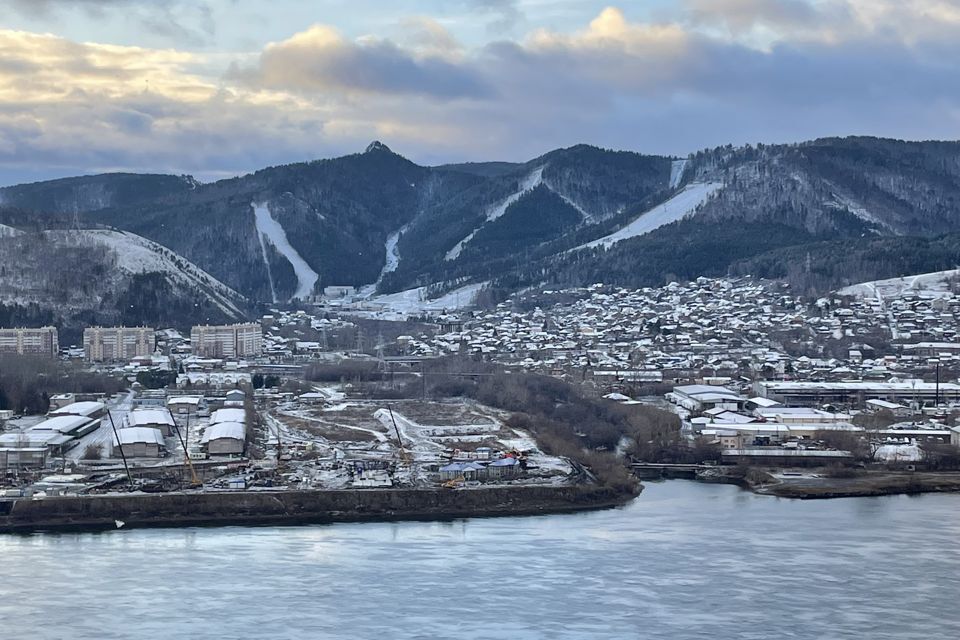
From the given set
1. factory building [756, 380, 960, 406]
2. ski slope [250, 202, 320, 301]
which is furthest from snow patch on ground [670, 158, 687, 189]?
factory building [756, 380, 960, 406]

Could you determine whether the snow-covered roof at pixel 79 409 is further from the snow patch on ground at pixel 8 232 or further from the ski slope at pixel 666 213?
the ski slope at pixel 666 213

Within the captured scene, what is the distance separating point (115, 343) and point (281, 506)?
61.3 ft

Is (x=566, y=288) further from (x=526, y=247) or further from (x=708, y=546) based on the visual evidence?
(x=708, y=546)

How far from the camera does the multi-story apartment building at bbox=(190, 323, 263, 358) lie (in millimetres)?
34469

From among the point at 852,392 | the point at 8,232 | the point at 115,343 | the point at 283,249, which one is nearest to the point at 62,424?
the point at 115,343

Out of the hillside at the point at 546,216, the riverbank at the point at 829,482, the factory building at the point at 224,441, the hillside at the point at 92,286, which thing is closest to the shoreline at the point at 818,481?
the riverbank at the point at 829,482

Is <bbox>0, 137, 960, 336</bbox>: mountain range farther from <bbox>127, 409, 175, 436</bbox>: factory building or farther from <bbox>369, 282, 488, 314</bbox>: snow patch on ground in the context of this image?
<bbox>127, 409, 175, 436</bbox>: factory building

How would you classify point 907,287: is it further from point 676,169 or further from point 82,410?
point 676,169

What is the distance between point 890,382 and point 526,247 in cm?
3341

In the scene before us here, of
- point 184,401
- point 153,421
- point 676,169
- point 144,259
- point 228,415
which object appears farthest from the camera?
point 676,169

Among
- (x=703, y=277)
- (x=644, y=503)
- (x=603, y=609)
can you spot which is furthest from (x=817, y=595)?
(x=703, y=277)

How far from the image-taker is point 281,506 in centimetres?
1612

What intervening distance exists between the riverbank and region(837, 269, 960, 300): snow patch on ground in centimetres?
1971

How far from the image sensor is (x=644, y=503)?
16.9 metres
